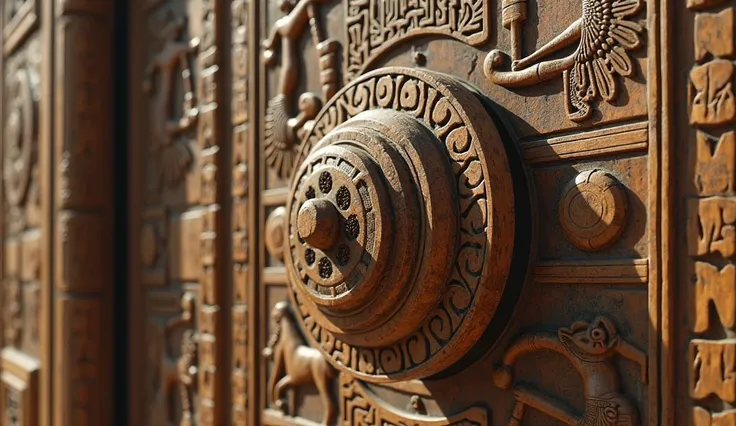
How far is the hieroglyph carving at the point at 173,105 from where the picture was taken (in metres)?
2.37

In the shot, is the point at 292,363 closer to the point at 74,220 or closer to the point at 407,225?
the point at 407,225

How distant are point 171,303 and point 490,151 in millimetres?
1465

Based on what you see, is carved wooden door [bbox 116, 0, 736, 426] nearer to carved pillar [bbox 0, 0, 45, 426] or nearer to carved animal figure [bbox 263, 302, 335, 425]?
carved animal figure [bbox 263, 302, 335, 425]

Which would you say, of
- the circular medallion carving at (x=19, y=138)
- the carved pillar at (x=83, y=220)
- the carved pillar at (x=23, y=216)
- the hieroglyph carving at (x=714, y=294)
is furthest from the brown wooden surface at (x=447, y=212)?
the circular medallion carving at (x=19, y=138)

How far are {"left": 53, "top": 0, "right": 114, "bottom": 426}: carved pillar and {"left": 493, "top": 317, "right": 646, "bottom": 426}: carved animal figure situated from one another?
1.86m

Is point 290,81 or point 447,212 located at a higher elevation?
point 290,81

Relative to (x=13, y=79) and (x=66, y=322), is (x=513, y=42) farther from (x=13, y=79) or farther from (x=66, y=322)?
(x=13, y=79)

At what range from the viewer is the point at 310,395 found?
72.1 inches

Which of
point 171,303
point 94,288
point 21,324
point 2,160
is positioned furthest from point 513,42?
point 2,160

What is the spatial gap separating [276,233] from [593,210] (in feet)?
2.88

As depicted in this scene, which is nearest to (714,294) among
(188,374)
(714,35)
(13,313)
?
(714,35)

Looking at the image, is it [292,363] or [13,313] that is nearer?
[292,363]

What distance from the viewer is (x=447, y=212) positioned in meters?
1.33

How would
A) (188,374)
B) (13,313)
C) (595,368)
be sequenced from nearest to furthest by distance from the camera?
(595,368) → (188,374) → (13,313)
